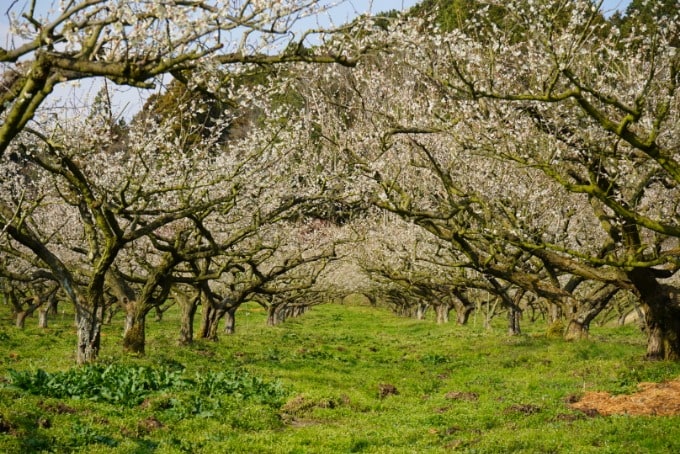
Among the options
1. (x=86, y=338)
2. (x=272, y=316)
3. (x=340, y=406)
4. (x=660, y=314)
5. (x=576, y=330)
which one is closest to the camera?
(x=340, y=406)

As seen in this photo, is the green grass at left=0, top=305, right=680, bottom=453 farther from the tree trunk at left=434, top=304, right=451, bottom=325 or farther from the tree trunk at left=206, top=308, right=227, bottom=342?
the tree trunk at left=434, top=304, right=451, bottom=325

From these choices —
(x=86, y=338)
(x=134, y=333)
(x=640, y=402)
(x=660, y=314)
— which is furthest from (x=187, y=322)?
(x=640, y=402)

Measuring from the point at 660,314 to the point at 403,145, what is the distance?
9828 mm

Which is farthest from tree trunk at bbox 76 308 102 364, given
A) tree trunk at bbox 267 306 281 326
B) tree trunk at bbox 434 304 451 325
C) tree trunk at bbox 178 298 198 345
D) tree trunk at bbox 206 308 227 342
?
tree trunk at bbox 434 304 451 325

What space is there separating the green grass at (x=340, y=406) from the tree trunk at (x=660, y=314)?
2.97ft

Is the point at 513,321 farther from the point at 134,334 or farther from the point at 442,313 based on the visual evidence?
the point at 134,334

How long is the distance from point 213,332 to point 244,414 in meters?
16.9

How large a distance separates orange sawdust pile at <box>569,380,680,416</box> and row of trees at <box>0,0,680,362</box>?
3.05 m

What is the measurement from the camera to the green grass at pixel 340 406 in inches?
428

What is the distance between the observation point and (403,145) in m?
22.5

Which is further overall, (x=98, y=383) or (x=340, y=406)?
(x=340, y=406)

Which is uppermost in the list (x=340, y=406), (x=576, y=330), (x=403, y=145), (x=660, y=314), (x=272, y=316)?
(x=403, y=145)

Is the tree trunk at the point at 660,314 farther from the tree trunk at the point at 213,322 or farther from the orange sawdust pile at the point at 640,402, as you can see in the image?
the tree trunk at the point at 213,322

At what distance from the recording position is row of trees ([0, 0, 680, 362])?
9383 millimetres
